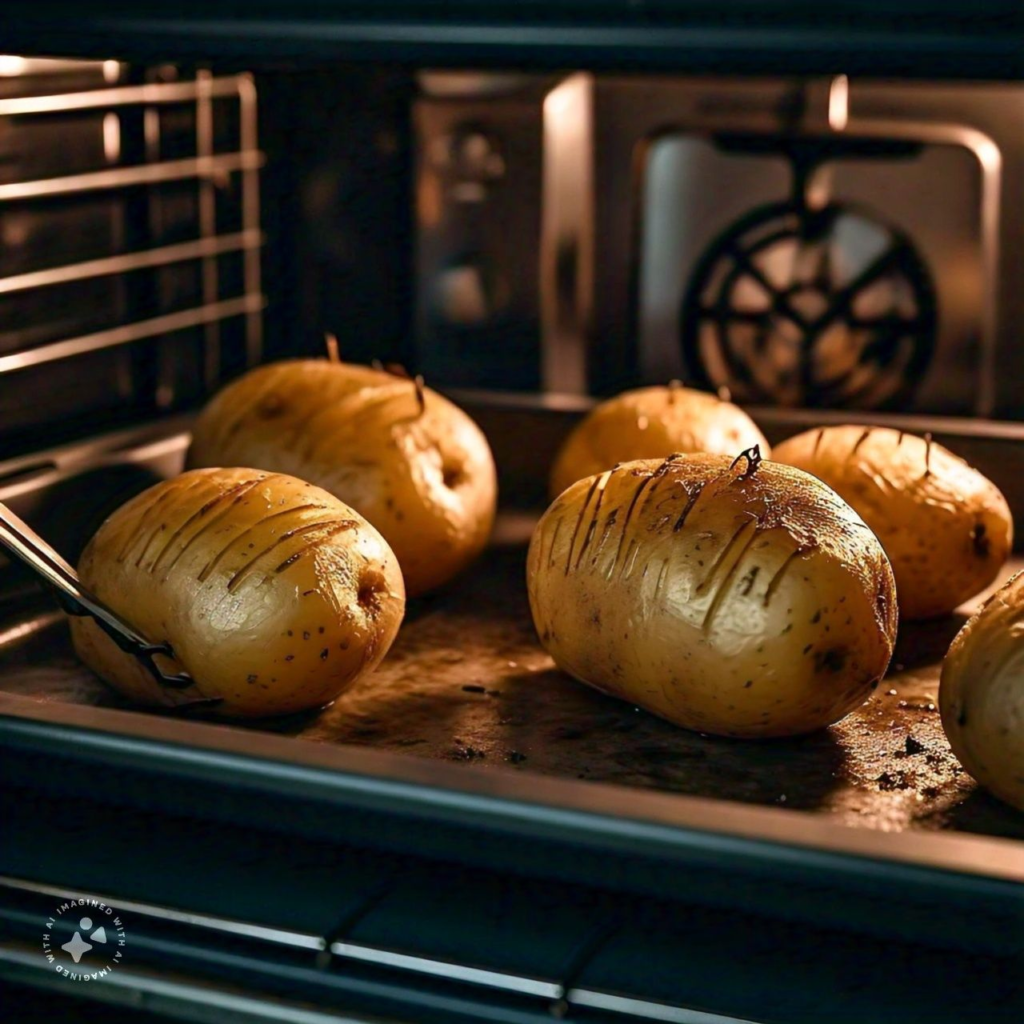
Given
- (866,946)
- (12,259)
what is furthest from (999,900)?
(12,259)

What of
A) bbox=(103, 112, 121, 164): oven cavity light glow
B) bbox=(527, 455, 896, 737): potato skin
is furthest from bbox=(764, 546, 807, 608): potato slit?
bbox=(103, 112, 121, 164): oven cavity light glow

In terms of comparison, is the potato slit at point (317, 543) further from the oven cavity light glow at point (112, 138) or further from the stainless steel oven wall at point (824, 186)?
the stainless steel oven wall at point (824, 186)

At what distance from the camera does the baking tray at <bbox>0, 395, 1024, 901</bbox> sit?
64 cm

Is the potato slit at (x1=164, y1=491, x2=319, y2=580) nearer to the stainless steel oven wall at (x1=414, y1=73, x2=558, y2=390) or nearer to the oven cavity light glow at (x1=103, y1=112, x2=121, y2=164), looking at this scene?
the oven cavity light glow at (x1=103, y1=112, x2=121, y2=164)

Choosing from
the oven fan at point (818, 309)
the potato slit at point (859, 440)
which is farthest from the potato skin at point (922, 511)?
the oven fan at point (818, 309)

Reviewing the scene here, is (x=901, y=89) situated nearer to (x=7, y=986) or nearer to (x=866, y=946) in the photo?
(x=866, y=946)

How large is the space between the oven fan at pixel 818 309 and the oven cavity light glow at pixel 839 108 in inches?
3.1

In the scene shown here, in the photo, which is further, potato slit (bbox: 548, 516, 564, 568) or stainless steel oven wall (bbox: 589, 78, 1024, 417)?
stainless steel oven wall (bbox: 589, 78, 1024, 417)

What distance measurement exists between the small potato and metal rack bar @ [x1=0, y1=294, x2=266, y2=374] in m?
0.39

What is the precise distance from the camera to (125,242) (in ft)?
4.39

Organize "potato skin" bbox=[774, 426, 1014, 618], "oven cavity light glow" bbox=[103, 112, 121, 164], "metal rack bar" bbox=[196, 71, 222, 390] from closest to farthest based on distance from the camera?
"potato skin" bbox=[774, 426, 1014, 618] → "oven cavity light glow" bbox=[103, 112, 121, 164] → "metal rack bar" bbox=[196, 71, 222, 390]

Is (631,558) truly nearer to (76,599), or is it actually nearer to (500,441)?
(76,599)

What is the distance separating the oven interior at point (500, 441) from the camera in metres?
0.66

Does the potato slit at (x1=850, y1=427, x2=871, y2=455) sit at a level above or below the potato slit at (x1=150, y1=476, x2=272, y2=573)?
above
